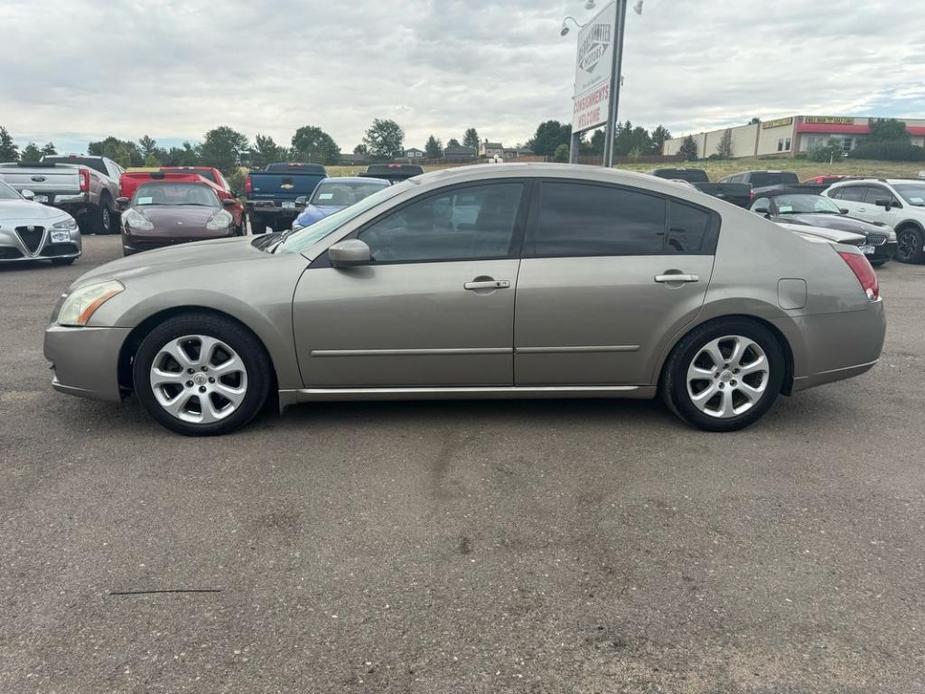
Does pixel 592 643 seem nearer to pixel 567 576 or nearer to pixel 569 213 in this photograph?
pixel 567 576

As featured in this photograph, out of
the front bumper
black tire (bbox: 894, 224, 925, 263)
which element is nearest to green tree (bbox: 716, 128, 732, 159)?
black tire (bbox: 894, 224, 925, 263)

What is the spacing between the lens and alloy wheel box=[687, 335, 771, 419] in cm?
407

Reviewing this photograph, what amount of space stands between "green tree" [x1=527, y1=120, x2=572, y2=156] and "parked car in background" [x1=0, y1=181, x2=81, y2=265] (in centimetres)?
7064

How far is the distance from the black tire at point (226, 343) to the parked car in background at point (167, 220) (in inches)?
249

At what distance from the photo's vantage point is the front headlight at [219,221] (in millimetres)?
10352

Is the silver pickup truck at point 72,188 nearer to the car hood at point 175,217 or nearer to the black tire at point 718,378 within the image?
the car hood at point 175,217

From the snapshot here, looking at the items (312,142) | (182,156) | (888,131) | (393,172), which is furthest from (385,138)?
(393,172)

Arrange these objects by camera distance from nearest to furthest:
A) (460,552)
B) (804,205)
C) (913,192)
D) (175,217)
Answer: (460,552)
(175,217)
(804,205)
(913,192)

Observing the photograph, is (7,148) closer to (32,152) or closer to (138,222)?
(32,152)

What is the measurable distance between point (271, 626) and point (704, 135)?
4621 inches

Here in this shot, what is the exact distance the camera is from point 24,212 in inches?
398

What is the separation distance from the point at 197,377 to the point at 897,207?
13.9 metres

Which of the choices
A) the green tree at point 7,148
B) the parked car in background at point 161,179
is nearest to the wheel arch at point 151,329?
the parked car in background at point 161,179

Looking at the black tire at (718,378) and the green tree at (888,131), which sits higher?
the green tree at (888,131)
